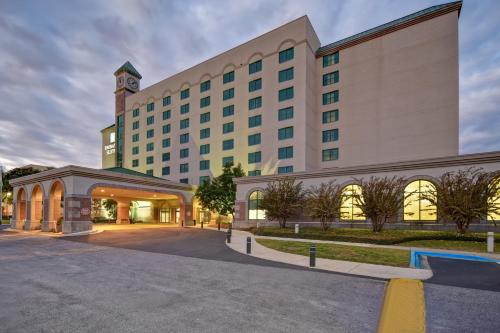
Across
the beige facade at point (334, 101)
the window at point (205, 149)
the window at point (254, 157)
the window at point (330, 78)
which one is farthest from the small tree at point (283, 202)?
the window at point (205, 149)

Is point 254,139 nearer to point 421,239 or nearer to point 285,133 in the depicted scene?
point 285,133

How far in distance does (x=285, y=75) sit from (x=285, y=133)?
8.92 meters

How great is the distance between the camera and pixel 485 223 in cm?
2056

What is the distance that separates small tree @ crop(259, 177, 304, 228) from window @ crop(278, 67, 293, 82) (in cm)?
1915

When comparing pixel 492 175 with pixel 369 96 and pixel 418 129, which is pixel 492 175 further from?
pixel 369 96

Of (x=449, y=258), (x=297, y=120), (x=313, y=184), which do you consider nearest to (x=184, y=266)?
(x=449, y=258)

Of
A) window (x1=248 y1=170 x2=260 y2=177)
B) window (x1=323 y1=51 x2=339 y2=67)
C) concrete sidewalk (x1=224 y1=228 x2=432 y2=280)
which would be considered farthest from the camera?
window (x1=248 y1=170 x2=260 y2=177)

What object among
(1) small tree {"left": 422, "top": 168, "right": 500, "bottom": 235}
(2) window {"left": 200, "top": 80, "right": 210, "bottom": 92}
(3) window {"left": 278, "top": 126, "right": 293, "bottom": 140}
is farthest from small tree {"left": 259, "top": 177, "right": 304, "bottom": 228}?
(2) window {"left": 200, "top": 80, "right": 210, "bottom": 92}

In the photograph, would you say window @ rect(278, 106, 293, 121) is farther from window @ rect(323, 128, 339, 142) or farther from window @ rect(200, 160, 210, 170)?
window @ rect(200, 160, 210, 170)

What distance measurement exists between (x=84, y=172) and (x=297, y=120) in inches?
1074

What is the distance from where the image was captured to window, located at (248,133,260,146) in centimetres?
4262

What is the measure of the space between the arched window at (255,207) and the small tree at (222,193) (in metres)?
5.42

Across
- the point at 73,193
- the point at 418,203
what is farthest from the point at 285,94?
the point at 73,193

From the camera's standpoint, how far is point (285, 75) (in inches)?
1608
